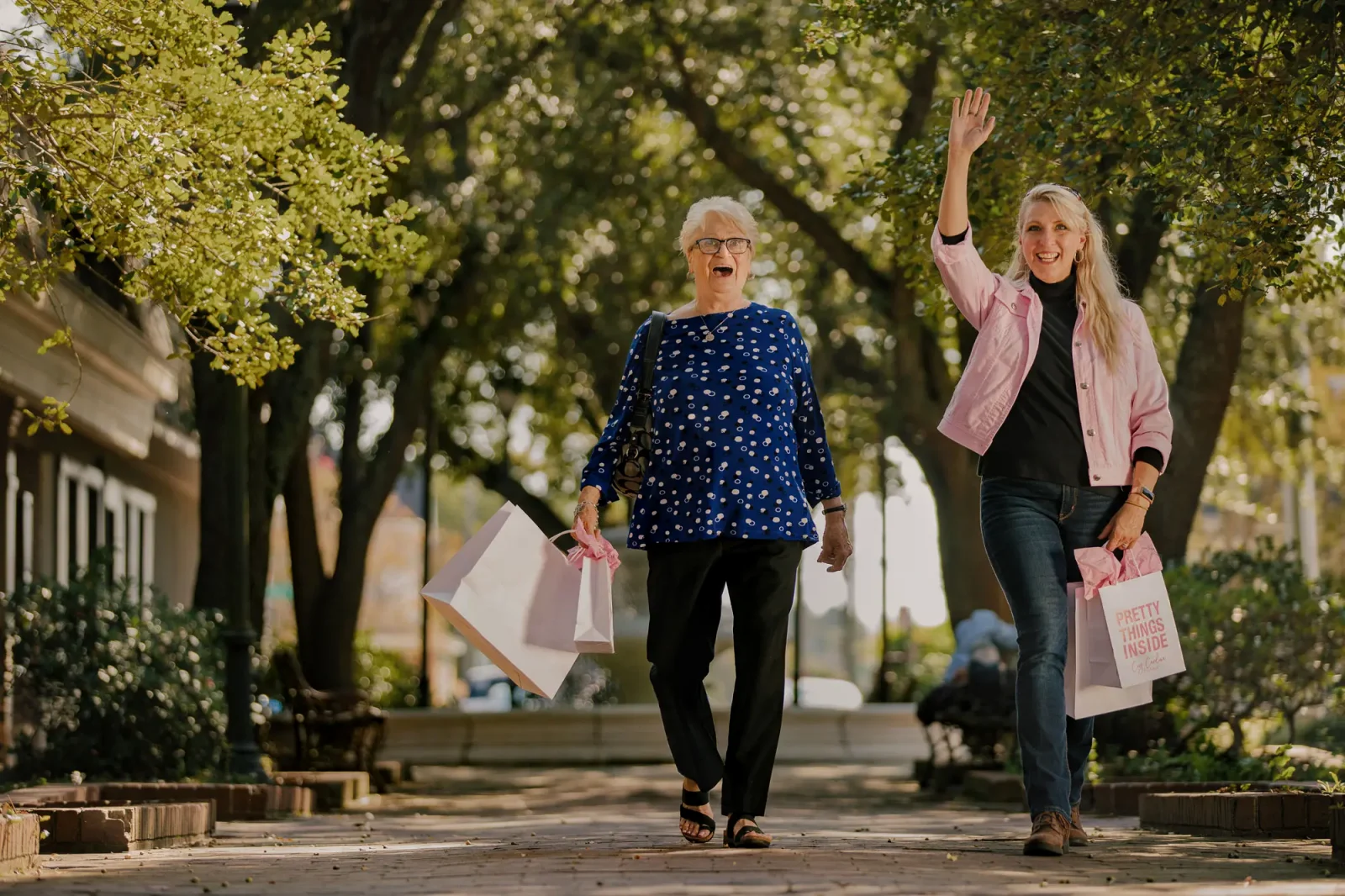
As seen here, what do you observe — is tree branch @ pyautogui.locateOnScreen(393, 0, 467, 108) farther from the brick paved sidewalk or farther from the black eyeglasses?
the black eyeglasses

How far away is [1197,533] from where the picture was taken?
5747 cm

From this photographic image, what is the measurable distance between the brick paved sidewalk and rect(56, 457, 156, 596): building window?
8301 millimetres

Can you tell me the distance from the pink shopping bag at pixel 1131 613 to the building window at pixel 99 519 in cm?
1123

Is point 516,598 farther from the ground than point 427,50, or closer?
closer

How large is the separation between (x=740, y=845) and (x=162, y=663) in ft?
19.1

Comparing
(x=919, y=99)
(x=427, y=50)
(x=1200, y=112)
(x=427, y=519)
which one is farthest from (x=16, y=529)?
(x=1200, y=112)

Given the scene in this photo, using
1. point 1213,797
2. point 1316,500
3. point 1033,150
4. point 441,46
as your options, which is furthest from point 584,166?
point 1316,500

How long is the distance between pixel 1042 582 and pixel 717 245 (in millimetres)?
1545

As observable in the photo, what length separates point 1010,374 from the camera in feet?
22.0

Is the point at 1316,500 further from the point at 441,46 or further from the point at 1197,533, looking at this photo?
the point at 441,46

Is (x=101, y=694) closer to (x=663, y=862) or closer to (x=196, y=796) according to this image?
(x=196, y=796)

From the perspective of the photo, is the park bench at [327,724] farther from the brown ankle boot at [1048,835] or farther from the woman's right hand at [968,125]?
the woman's right hand at [968,125]

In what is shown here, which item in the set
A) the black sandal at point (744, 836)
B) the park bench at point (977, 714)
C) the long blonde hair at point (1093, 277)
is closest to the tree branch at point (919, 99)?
the park bench at point (977, 714)

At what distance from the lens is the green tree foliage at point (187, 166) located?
791 centimetres
